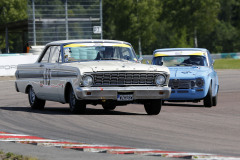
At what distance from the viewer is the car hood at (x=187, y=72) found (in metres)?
16.5

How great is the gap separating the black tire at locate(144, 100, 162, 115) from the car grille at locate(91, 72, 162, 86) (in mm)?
554

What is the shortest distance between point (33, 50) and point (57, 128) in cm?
2924

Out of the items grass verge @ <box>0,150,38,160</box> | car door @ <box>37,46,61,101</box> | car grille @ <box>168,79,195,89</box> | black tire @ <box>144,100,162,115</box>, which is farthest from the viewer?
car grille @ <box>168,79,195,89</box>

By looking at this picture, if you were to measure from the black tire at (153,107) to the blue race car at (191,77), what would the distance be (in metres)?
2.29

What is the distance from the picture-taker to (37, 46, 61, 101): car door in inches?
579

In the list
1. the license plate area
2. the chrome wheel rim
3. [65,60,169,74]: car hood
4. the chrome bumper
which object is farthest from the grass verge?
the chrome wheel rim

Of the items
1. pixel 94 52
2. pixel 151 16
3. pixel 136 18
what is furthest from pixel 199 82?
pixel 151 16

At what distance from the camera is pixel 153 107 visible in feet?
46.4

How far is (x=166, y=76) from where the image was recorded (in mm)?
13930

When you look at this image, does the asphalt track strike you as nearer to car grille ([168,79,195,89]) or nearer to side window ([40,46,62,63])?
car grille ([168,79,195,89])

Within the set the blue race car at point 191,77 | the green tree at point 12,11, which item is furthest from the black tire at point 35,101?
the green tree at point 12,11

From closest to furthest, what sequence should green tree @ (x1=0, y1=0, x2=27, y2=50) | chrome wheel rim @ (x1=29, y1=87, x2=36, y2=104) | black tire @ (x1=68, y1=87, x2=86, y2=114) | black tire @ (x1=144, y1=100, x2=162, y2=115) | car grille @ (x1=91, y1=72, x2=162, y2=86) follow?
car grille @ (x1=91, y1=72, x2=162, y2=86)
black tire @ (x1=68, y1=87, x2=86, y2=114)
black tire @ (x1=144, y1=100, x2=162, y2=115)
chrome wheel rim @ (x1=29, y1=87, x2=36, y2=104)
green tree @ (x1=0, y1=0, x2=27, y2=50)

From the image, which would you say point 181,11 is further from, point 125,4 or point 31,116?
point 31,116

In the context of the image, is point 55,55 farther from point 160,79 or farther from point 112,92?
point 160,79
